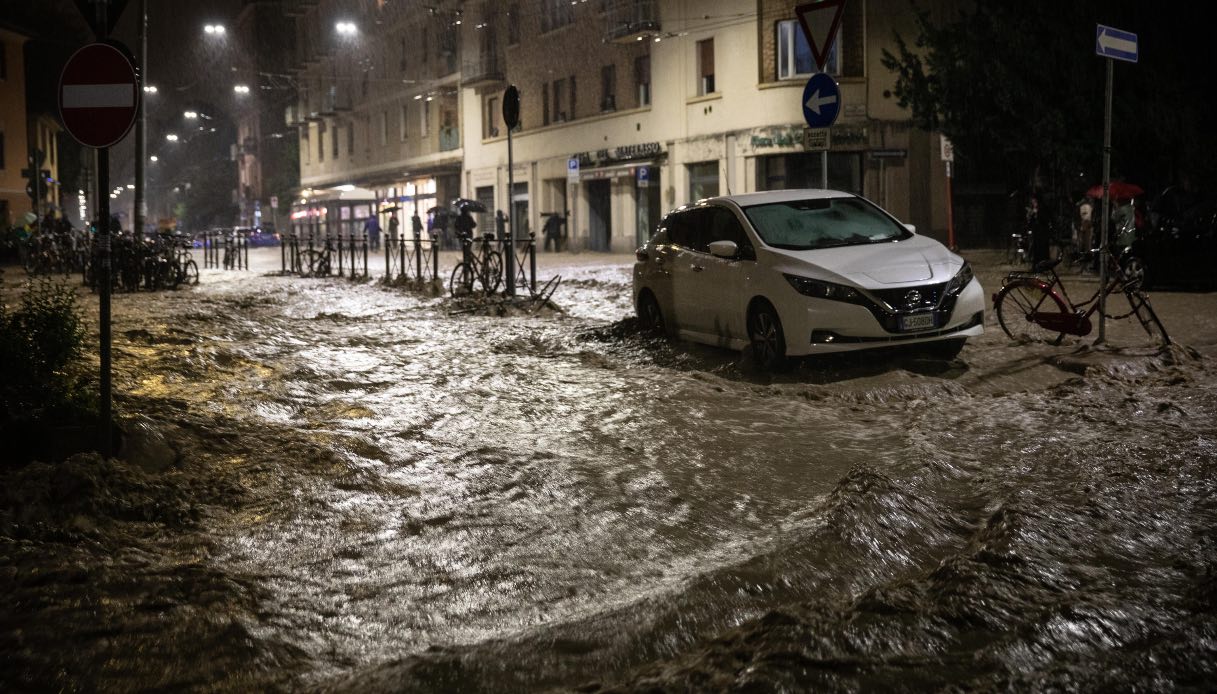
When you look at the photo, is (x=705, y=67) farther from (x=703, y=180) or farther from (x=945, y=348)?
(x=945, y=348)

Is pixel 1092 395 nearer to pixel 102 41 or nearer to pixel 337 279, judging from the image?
pixel 102 41

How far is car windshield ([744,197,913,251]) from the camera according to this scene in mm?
11227

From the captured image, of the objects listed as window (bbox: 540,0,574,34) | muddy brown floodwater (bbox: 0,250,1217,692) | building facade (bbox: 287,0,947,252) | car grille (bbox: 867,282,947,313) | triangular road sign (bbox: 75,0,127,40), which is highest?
window (bbox: 540,0,574,34)

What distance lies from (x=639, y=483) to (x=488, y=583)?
1.96m

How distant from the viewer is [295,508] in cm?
642

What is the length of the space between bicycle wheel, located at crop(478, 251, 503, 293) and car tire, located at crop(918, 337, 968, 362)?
9492mm

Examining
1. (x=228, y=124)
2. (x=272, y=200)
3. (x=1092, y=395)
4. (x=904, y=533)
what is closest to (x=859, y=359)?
(x=1092, y=395)

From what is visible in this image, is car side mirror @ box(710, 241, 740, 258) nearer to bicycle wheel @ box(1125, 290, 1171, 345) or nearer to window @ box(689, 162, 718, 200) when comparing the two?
bicycle wheel @ box(1125, 290, 1171, 345)

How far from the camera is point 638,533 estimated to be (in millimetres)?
5914

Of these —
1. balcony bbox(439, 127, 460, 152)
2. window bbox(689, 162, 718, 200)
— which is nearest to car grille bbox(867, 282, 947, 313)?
window bbox(689, 162, 718, 200)

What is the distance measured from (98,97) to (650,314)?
7.48 metres

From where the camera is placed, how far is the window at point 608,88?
44.0 m

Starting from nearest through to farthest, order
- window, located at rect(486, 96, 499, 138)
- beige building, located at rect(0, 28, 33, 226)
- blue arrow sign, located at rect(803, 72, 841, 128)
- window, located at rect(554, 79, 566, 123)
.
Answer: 1. blue arrow sign, located at rect(803, 72, 841, 128)
2. window, located at rect(554, 79, 566, 123)
3. beige building, located at rect(0, 28, 33, 226)
4. window, located at rect(486, 96, 499, 138)

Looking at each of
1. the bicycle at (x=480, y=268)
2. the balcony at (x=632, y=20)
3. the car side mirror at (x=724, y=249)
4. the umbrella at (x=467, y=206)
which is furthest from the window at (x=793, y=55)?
the car side mirror at (x=724, y=249)
